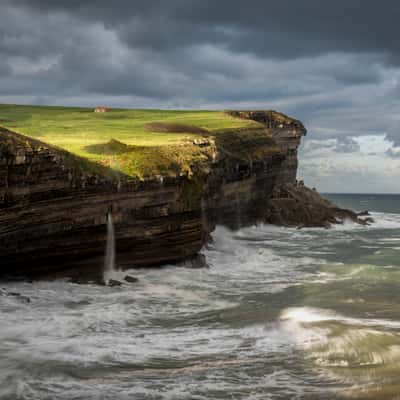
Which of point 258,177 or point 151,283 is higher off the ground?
point 258,177

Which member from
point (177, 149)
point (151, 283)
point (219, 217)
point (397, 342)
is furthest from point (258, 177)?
point (397, 342)

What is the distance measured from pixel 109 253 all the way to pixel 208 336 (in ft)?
31.3

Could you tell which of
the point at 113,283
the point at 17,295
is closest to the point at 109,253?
the point at 113,283

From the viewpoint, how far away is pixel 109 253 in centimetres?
2497

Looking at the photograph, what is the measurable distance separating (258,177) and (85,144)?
2033cm

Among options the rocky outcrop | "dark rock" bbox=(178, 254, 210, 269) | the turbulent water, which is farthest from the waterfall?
the rocky outcrop

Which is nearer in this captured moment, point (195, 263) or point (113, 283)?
point (113, 283)

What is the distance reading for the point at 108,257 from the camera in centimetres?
2503

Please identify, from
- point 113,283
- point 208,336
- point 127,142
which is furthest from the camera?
Answer: point 127,142

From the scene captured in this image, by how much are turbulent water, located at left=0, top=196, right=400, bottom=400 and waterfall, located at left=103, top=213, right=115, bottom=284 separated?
1.34 meters

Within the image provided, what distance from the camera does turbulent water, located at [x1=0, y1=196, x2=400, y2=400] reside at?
1252 cm

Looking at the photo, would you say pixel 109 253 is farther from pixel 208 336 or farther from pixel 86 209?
pixel 208 336

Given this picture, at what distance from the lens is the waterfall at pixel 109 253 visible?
24438 millimetres

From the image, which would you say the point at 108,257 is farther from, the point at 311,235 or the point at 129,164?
the point at 311,235
